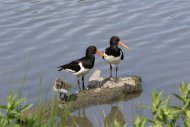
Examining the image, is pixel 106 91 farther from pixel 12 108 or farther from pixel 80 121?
pixel 12 108

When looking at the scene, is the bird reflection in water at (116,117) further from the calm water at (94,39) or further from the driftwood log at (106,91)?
the driftwood log at (106,91)

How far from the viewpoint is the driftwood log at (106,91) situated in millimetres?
10094

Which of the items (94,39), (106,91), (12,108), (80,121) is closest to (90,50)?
(106,91)

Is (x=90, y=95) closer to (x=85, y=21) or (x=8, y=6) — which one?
(x=85, y=21)

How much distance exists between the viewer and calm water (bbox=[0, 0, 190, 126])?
11.1m

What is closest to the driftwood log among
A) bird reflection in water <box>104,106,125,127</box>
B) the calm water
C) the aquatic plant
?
the calm water

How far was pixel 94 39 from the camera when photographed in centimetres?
1376

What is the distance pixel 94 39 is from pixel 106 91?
11.9 ft

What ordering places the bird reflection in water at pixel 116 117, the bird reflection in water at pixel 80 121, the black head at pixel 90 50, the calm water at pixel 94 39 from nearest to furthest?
1. the bird reflection in water at pixel 116 117
2. the bird reflection in water at pixel 80 121
3. the black head at pixel 90 50
4. the calm water at pixel 94 39

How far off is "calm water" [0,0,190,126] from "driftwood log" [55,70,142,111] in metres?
0.18

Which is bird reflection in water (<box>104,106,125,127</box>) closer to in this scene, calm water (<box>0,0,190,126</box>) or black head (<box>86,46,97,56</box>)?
calm water (<box>0,0,190,126</box>)

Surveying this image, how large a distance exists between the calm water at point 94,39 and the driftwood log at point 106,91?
7.2 inches

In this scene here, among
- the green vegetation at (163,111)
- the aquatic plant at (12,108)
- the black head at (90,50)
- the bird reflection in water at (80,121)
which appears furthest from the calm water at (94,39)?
the green vegetation at (163,111)

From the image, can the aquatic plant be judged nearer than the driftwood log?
Yes
